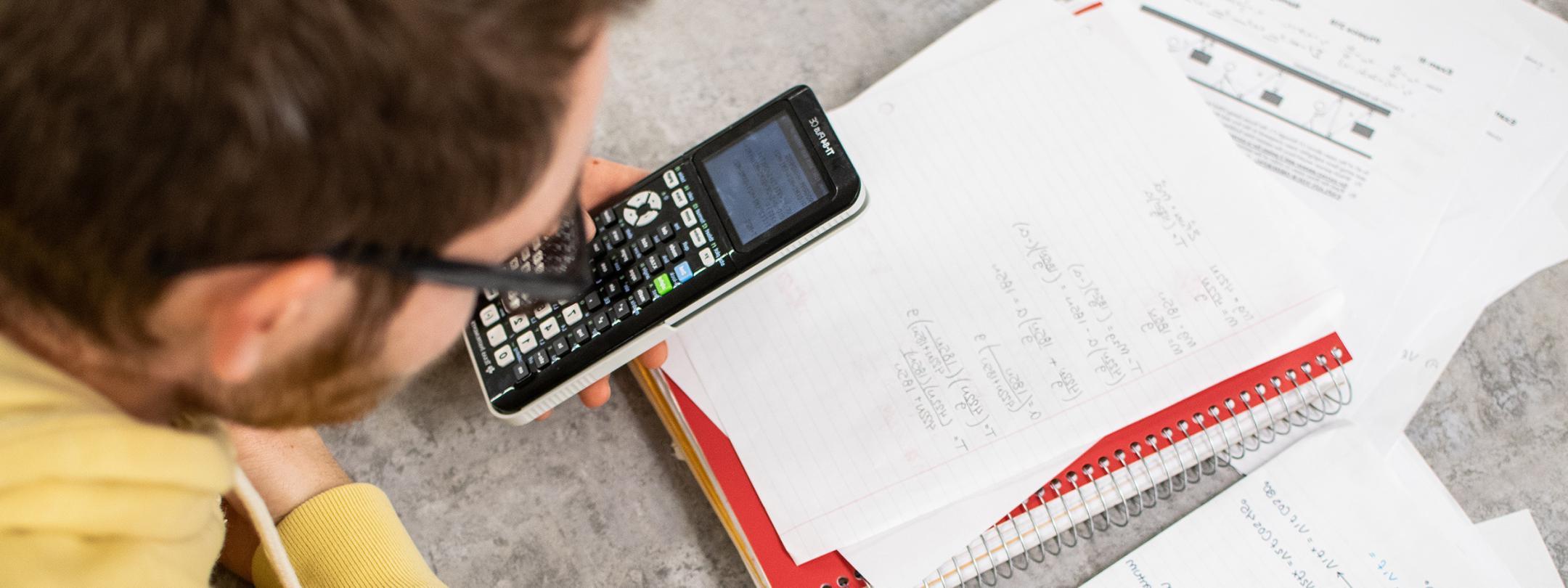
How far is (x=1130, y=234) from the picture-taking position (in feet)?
1.69

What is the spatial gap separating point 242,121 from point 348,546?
0.98 ft

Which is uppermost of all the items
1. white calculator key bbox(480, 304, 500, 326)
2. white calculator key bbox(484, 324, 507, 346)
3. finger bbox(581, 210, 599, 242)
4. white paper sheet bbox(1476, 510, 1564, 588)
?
finger bbox(581, 210, 599, 242)

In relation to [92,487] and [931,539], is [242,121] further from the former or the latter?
[931,539]

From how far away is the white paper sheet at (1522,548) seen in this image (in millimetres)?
488

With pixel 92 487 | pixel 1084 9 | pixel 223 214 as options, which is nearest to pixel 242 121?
pixel 223 214

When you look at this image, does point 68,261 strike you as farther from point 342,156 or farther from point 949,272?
point 949,272

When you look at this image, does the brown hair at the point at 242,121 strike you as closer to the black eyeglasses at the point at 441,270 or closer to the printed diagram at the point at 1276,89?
the black eyeglasses at the point at 441,270

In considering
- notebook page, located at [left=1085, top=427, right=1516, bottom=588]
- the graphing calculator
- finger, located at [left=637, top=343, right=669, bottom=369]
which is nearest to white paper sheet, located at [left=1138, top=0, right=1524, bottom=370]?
notebook page, located at [left=1085, top=427, right=1516, bottom=588]

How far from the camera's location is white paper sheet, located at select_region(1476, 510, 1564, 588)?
488mm

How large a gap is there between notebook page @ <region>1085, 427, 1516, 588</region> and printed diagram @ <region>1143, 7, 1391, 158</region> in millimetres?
201

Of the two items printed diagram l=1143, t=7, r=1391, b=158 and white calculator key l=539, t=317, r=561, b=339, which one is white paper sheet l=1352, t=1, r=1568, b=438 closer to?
printed diagram l=1143, t=7, r=1391, b=158

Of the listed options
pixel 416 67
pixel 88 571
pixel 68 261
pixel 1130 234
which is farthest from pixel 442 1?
pixel 1130 234

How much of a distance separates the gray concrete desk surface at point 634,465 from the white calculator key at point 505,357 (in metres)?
0.05

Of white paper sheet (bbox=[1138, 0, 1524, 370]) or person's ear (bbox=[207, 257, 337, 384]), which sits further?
white paper sheet (bbox=[1138, 0, 1524, 370])
